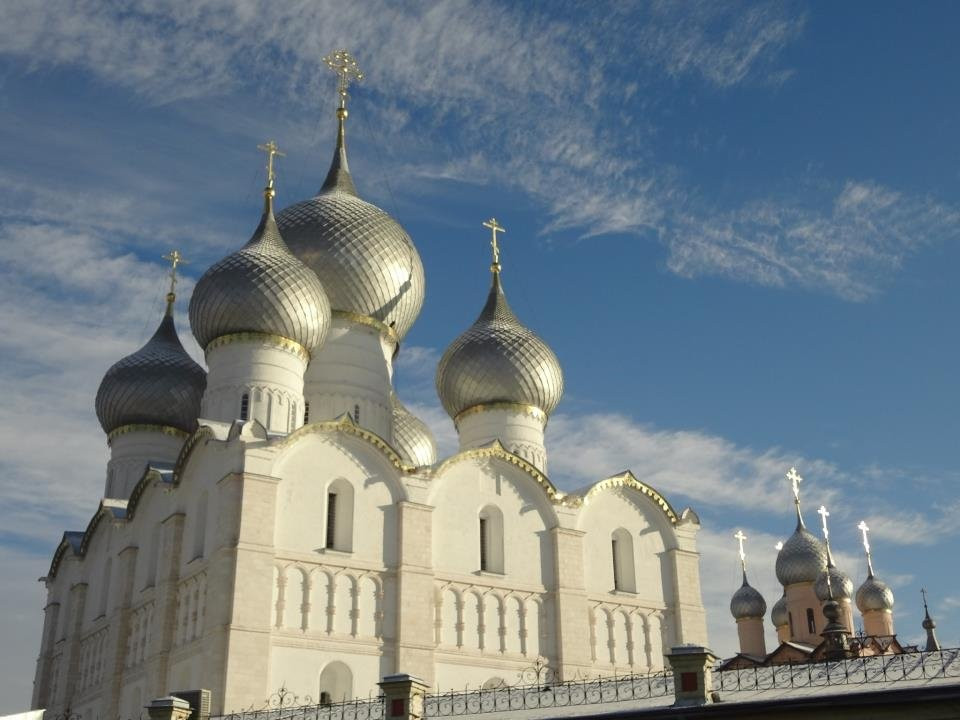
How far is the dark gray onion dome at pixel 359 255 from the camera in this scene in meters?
26.5

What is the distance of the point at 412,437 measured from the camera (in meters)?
29.3

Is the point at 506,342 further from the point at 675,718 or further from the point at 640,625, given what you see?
the point at 675,718

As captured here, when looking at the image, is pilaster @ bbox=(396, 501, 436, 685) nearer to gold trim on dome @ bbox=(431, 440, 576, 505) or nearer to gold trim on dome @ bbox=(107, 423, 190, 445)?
gold trim on dome @ bbox=(431, 440, 576, 505)

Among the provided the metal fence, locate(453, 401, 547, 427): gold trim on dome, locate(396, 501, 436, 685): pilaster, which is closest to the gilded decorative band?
locate(453, 401, 547, 427): gold trim on dome

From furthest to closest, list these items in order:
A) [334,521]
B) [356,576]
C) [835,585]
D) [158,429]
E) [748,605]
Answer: [748,605], [835,585], [158,429], [334,521], [356,576]

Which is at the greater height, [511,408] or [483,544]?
[511,408]

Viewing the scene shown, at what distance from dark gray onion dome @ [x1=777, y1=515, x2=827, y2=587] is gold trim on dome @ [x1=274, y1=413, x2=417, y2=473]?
73.8 feet

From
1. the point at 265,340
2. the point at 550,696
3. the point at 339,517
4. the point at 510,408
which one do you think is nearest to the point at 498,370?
the point at 510,408

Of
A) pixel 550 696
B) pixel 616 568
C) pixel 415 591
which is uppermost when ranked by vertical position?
pixel 616 568

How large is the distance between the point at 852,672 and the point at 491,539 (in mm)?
11670

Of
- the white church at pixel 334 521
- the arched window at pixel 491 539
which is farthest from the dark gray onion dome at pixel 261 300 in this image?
the arched window at pixel 491 539

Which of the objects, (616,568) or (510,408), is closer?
(616,568)

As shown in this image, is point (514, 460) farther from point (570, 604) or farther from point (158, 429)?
point (158, 429)

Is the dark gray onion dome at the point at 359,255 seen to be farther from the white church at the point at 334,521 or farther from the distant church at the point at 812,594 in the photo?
the distant church at the point at 812,594
